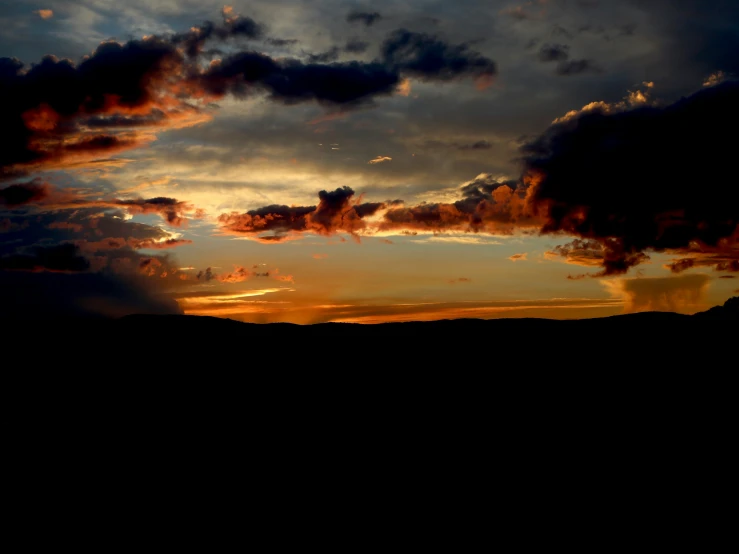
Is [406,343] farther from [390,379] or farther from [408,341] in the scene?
[390,379]

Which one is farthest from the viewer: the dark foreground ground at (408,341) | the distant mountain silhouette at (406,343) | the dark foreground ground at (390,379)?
the dark foreground ground at (408,341)

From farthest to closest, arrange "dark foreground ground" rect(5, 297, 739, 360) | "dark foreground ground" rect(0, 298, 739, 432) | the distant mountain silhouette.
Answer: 1. "dark foreground ground" rect(5, 297, 739, 360)
2. the distant mountain silhouette
3. "dark foreground ground" rect(0, 298, 739, 432)

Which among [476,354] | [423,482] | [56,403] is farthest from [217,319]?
[423,482]

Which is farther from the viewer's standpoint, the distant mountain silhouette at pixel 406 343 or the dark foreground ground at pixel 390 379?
the distant mountain silhouette at pixel 406 343

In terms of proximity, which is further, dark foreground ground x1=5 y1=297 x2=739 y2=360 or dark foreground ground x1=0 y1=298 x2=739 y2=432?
dark foreground ground x1=5 y1=297 x2=739 y2=360

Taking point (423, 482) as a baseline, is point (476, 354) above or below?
above

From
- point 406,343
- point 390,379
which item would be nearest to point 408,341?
point 406,343

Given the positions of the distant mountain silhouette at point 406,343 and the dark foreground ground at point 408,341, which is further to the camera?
the dark foreground ground at point 408,341

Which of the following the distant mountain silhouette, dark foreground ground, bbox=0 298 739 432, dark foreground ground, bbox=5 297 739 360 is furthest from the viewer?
dark foreground ground, bbox=5 297 739 360

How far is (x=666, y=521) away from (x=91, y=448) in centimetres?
6674

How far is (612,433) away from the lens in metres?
77.6

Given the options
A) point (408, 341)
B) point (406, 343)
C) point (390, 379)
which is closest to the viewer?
point (390, 379)

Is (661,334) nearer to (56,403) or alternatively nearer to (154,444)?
(154,444)

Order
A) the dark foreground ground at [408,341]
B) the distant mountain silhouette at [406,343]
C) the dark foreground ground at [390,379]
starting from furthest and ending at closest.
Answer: the dark foreground ground at [408,341]
the distant mountain silhouette at [406,343]
the dark foreground ground at [390,379]
